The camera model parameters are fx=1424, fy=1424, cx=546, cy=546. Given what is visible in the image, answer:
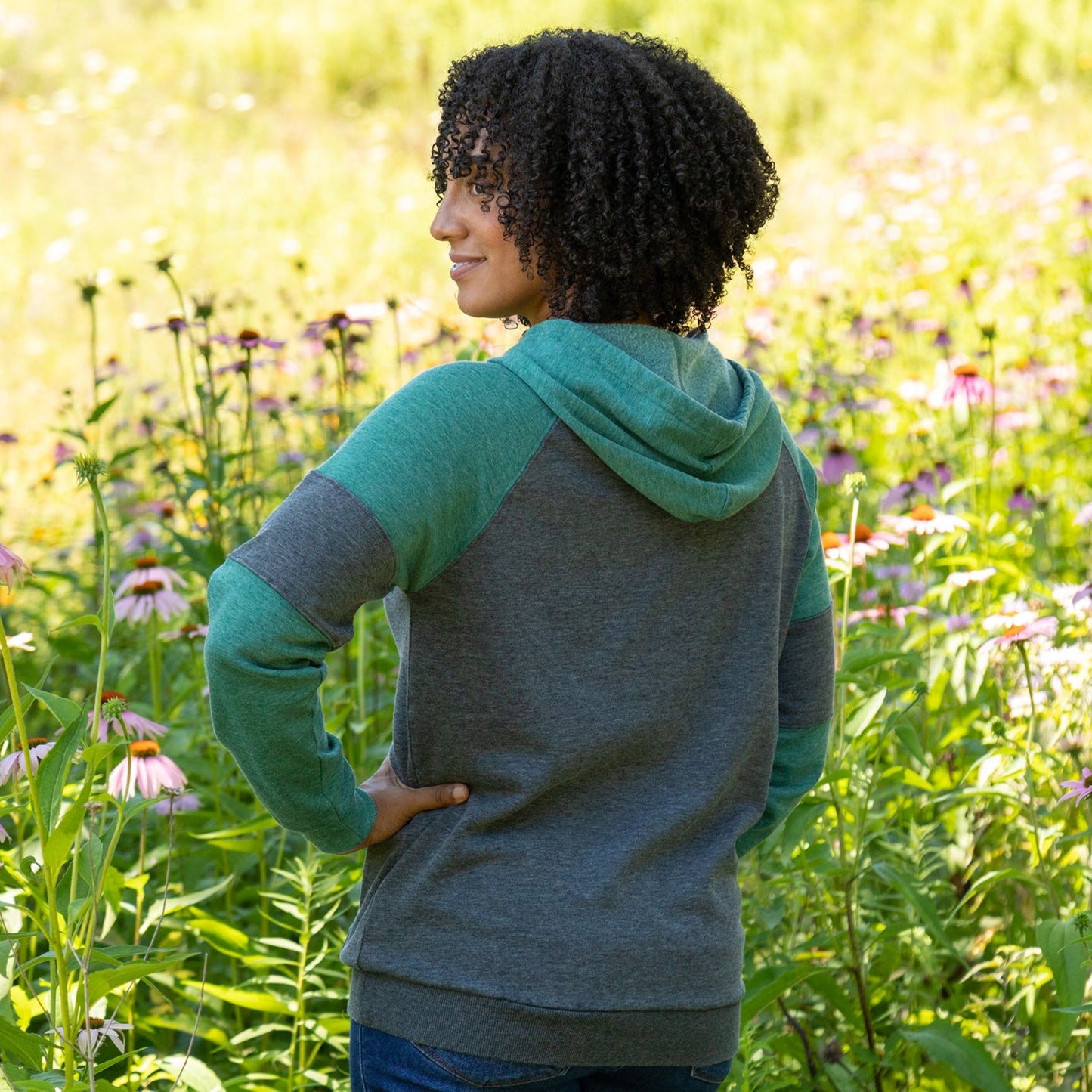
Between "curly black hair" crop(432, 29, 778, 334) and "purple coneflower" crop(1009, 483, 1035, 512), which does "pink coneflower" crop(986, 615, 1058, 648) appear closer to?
"curly black hair" crop(432, 29, 778, 334)

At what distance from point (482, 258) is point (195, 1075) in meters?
0.91

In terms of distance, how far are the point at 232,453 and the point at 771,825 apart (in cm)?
132

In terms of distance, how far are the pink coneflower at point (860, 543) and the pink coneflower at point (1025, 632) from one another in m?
0.24

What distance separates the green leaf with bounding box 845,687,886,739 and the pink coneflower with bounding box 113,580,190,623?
1.02 m

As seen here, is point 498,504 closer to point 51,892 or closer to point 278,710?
point 278,710

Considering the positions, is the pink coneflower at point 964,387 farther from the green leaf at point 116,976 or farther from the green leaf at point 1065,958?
the green leaf at point 116,976

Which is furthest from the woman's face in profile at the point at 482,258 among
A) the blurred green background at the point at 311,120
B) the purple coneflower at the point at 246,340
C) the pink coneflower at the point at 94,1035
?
the blurred green background at the point at 311,120

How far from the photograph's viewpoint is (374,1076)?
3.72 feet

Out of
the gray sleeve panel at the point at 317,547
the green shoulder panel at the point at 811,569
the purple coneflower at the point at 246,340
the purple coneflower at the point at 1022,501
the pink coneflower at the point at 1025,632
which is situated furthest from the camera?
the purple coneflower at the point at 1022,501

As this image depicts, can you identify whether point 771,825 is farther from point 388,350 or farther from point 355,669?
point 388,350

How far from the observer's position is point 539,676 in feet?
3.53

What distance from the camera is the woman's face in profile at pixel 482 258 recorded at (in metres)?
1.14

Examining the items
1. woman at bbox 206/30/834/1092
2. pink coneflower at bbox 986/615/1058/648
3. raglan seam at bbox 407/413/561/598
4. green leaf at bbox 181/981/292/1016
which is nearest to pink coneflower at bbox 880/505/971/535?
pink coneflower at bbox 986/615/1058/648

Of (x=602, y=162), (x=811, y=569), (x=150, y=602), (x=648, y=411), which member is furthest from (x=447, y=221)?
(x=150, y=602)
